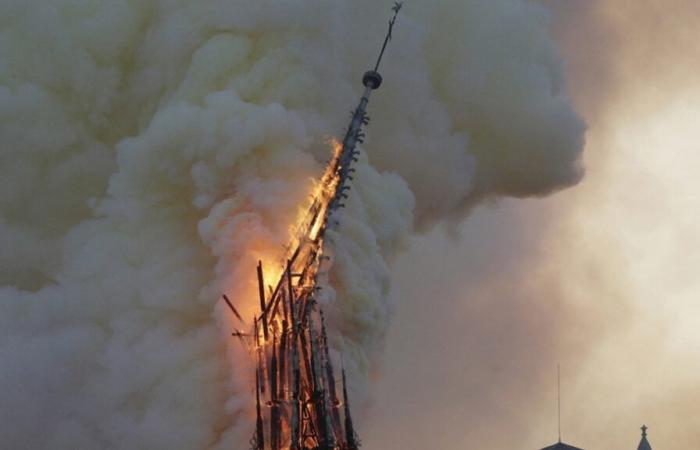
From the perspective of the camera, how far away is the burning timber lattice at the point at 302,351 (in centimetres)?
6756

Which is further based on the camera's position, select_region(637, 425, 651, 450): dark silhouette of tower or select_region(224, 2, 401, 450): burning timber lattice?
select_region(637, 425, 651, 450): dark silhouette of tower

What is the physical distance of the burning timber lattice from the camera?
67.6 m

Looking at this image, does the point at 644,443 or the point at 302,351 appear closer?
the point at 302,351

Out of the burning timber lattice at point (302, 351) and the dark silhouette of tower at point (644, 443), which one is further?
the dark silhouette of tower at point (644, 443)

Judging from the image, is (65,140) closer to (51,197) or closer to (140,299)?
(51,197)

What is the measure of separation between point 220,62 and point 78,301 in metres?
18.0

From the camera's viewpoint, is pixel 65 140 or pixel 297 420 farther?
pixel 65 140

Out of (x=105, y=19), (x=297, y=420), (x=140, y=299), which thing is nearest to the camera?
(x=297, y=420)

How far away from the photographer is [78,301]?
8119 cm

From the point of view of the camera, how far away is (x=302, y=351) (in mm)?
71312

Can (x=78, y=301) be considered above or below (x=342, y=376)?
above

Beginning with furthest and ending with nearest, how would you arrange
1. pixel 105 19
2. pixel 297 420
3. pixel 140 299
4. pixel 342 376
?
pixel 105 19, pixel 140 299, pixel 342 376, pixel 297 420

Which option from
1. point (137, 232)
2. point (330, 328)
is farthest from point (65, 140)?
point (330, 328)

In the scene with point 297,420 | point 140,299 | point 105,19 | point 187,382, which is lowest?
point 297,420
